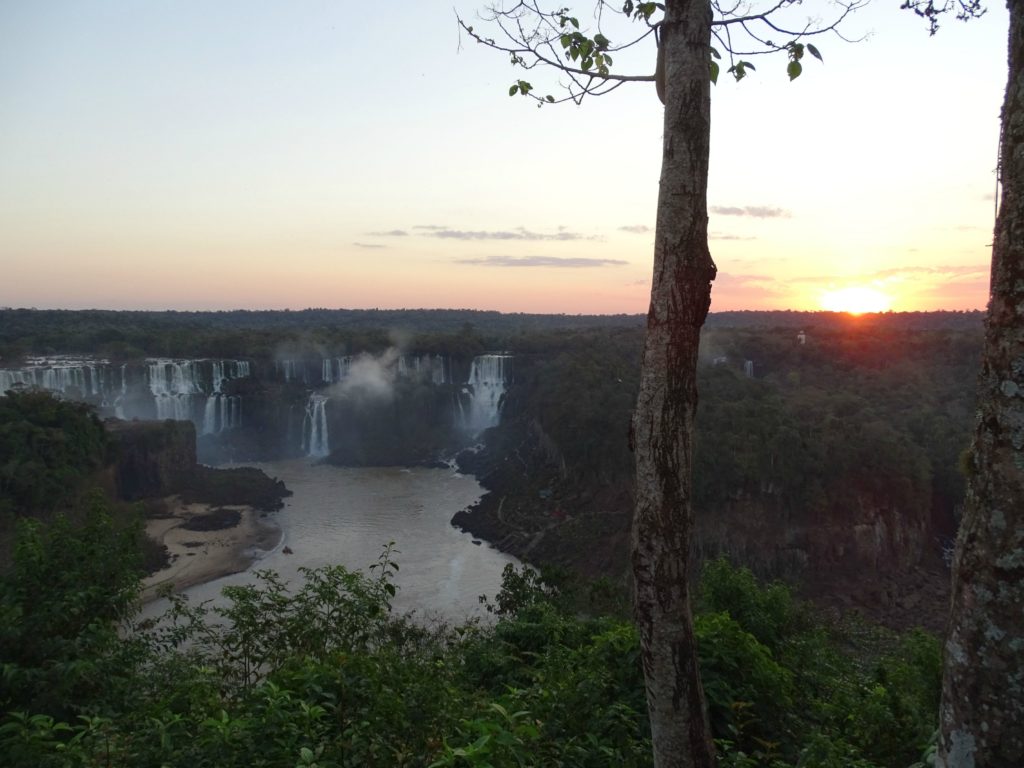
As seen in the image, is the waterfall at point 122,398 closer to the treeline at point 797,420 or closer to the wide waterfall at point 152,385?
the wide waterfall at point 152,385

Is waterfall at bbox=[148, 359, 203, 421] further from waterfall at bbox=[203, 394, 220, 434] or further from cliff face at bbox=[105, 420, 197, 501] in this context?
cliff face at bbox=[105, 420, 197, 501]

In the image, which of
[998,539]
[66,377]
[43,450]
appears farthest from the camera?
[66,377]

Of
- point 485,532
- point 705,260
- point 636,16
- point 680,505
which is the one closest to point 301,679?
point 680,505

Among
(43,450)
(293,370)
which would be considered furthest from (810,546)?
(293,370)

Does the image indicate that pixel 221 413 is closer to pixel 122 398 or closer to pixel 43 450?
pixel 122 398

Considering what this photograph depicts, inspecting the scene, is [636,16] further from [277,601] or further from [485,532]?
[485,532]

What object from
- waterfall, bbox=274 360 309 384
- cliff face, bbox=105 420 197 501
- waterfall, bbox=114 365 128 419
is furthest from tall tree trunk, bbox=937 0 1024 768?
waterfall, bbox=274 360 309 384
